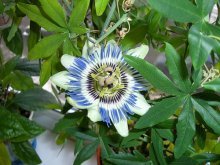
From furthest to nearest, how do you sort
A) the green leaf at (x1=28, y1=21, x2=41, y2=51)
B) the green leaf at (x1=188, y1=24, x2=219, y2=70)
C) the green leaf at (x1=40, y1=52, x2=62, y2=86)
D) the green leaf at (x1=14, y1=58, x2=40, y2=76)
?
1. the green leaf at (x1=14, y1=58, x2=40, y2=76)
2. the green leaf at (x1=28, y1=21, x2=41, y2=51)
3. the green leaf at (x1=40, y1=52, x2=62, y2=86)
4. the green leaf at (x1=188, y1=24, x2=219, y2=70)

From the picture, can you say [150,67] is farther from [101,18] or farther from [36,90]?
[36,90]

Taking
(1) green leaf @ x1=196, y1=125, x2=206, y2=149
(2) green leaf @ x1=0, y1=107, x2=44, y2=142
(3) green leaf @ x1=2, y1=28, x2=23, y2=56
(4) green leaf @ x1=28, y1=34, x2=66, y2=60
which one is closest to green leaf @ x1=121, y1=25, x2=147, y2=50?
(4) green leaf @ x1=28, y1=34, x2=66, y2=60

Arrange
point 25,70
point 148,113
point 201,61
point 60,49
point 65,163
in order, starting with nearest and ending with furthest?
point 201,61, point 148,113, point 60,49, point 25,70, point 65,163

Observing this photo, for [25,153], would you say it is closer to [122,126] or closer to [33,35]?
[33,35]

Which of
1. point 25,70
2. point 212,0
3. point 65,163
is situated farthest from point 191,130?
point 65,163

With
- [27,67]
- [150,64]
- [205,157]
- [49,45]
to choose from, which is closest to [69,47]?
[49,45]

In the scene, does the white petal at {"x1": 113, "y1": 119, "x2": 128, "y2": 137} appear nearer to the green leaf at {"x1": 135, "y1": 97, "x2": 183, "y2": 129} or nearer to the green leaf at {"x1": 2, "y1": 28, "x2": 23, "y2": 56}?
the green leaf at {"x1": 135, "y1": 97, "x2": 183, "y2": 129}

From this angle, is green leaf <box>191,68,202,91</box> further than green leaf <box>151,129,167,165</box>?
No
